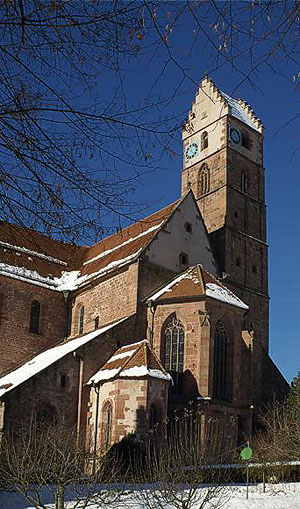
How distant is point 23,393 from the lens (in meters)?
28.1

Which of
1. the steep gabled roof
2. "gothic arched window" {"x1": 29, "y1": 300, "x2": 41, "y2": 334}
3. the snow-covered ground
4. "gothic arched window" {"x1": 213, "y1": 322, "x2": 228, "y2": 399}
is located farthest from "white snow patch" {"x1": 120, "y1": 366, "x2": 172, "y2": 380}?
"gothic arched window" {"x1": 29, "y1": 300, "x2": 41, "y2": 334}

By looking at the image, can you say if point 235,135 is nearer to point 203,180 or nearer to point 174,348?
point 203,180

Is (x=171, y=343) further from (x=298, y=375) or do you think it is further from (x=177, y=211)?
(x=298, y=375)

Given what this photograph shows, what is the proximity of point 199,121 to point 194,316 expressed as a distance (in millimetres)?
20185

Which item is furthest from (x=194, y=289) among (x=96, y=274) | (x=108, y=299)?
(x=96, y=274)

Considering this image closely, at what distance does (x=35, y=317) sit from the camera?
37562 mm

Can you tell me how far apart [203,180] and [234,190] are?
8.39 feet

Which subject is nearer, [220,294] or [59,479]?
[59,479]

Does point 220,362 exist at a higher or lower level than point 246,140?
lower

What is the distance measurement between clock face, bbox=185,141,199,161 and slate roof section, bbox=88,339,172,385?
2098 centimetres

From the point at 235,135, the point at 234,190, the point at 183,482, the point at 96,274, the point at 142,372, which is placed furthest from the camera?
the point at 235,135

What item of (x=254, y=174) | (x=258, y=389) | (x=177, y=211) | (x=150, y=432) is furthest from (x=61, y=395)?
(x=254, y=174)

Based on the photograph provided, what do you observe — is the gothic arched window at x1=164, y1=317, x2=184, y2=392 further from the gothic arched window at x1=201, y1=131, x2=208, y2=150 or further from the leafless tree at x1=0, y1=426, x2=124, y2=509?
the gothic arched window at x1=201, y1=131, x2=208, y2=150

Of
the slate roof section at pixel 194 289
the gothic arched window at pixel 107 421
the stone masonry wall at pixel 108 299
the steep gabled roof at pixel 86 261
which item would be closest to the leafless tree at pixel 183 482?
the gothic arched window at pixel 107 421
